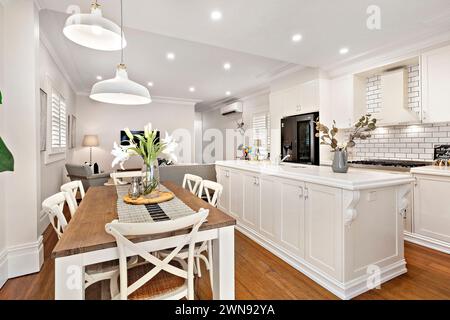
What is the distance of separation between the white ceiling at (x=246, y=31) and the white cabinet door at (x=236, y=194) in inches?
70.5

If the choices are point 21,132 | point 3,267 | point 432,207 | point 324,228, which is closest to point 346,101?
point 432,207

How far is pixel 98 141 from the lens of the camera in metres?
6.25

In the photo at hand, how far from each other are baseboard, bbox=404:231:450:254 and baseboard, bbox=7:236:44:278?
419 centimetres

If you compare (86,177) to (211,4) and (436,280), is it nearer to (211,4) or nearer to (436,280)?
(211,4)

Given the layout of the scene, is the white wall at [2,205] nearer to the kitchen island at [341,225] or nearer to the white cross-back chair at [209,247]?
the white cross-back chair at [209,247]

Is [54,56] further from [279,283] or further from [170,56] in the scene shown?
[279,283]

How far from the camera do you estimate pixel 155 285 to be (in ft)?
4.07

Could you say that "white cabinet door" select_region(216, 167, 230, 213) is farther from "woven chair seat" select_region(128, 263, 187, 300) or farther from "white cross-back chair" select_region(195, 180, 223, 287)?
"woven chair seat" select_region(128, 263, 187, 300)

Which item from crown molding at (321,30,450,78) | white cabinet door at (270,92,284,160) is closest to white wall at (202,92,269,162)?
white cabinet door at (270,92,284,160)

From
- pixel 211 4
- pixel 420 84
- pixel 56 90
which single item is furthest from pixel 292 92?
pixel 56 90

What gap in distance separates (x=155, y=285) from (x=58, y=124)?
396 cm

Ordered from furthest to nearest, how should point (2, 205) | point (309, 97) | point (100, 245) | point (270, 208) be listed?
point (309, 97) < point (270, 208) < point (2, 205) < point (100, 245)

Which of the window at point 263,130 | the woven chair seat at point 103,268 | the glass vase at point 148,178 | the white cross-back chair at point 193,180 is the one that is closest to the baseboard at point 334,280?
the white cross-back chair at point 193,180
